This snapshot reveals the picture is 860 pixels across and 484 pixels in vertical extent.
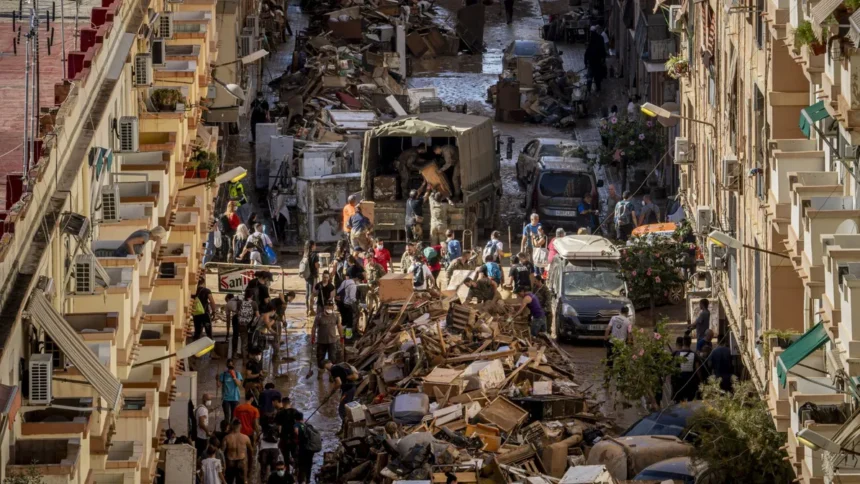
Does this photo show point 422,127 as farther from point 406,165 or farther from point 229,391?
point 229,391

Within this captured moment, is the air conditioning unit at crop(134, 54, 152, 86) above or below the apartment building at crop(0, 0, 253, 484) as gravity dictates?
above

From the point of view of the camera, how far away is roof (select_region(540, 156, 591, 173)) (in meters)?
50.8

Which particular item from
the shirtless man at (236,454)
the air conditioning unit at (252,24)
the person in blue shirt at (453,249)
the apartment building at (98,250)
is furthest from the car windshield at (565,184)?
the shirtless man at (236,454)

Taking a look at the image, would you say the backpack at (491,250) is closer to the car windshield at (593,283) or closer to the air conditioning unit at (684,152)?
the car windshield at (593,283)

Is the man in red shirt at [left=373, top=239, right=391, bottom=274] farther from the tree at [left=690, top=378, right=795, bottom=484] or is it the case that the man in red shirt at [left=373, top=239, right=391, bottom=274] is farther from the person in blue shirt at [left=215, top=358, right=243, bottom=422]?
the tree at [left=690, top=378, right=795, bottom=484]

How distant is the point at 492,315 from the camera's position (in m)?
39.8

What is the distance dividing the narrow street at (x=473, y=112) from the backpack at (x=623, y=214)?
3224 mm

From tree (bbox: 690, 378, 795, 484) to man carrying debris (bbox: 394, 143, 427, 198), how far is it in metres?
20.0

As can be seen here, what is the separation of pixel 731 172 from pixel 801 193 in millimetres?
8820

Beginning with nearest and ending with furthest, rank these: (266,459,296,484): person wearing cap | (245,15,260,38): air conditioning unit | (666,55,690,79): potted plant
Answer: (266,459,296,484): person wearing cap
(666,55,690,79): potted plant
(245,15,260,38): air conditioning unit

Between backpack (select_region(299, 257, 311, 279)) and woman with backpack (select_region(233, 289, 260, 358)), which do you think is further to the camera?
backpack (select_region(299, 257, 311, 279))

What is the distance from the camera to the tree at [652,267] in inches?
1638

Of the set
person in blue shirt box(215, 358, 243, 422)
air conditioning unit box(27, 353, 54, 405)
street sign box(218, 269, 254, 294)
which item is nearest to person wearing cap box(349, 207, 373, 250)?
street sign box(218, 269, 254, 294)

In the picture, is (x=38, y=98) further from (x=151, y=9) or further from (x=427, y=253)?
(x=427, y=253)
